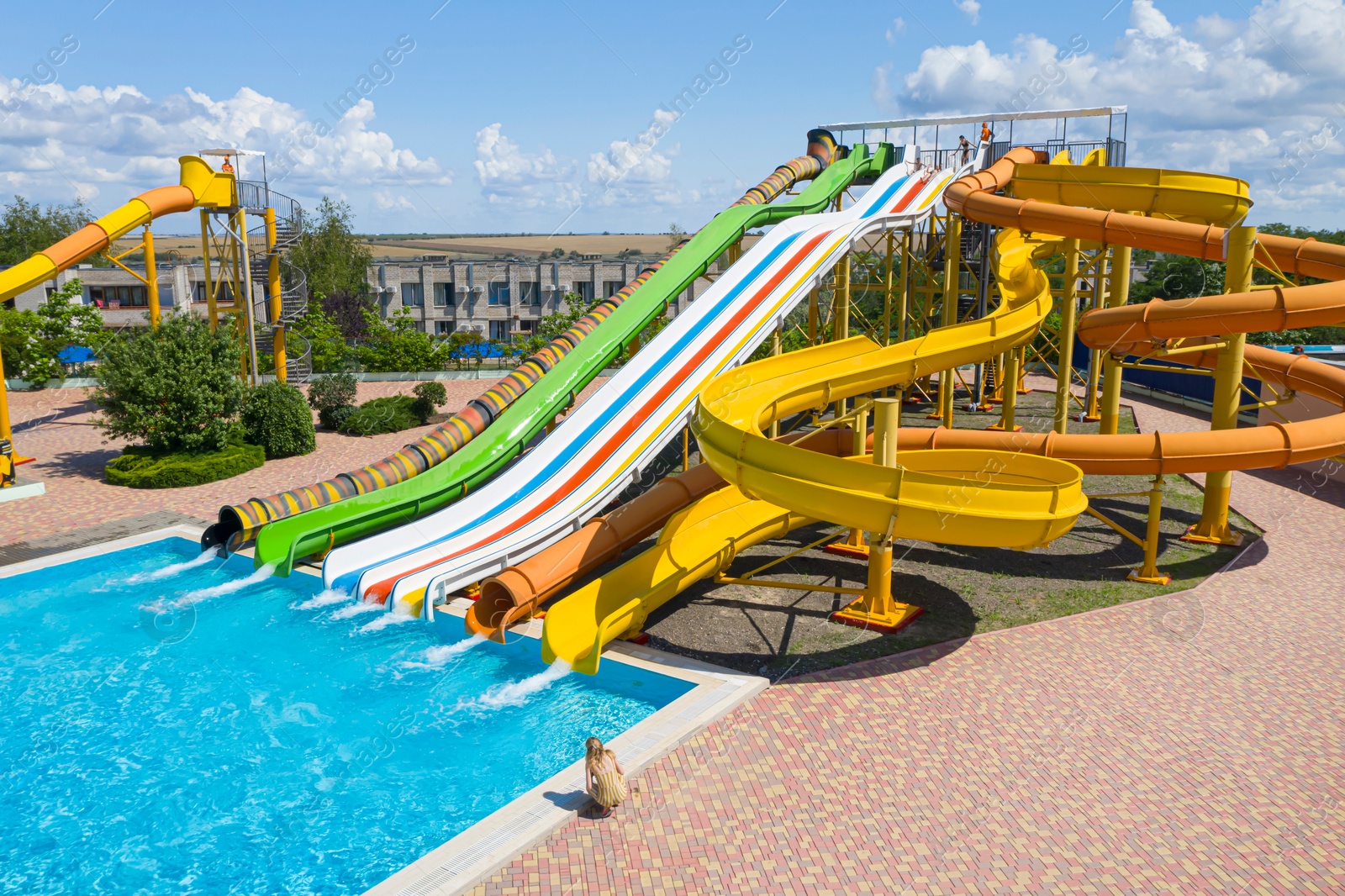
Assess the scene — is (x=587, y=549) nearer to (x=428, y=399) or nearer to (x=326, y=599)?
(x=326, y=599)

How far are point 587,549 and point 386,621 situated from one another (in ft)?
10.8

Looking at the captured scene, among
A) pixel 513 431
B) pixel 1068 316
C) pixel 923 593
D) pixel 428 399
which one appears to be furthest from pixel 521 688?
pixel 428 399

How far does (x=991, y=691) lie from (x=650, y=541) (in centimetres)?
729

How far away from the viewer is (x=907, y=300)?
27.8 meters

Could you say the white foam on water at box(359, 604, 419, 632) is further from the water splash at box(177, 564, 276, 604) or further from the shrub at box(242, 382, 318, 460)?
the shrub at box(242, 382, 318, 460)

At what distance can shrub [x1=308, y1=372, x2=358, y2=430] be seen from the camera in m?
27.9

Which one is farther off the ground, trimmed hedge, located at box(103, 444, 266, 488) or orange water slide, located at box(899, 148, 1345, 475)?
orange water slide, located at box(899, 148, 1345, 475)

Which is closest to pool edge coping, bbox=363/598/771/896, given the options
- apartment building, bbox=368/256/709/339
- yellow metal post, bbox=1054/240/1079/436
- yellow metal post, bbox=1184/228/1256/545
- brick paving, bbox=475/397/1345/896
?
brick paving, bbox=475/397/1345/896

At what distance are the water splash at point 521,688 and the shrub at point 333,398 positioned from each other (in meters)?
17.2

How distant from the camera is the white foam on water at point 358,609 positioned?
48.8ft

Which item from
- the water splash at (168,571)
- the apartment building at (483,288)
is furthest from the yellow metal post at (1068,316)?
the apartment building at (483,288)

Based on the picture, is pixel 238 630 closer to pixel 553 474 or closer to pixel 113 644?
pixel 113 644

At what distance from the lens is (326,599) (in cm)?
1539

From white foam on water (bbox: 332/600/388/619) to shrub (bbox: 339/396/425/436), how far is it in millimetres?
13216
